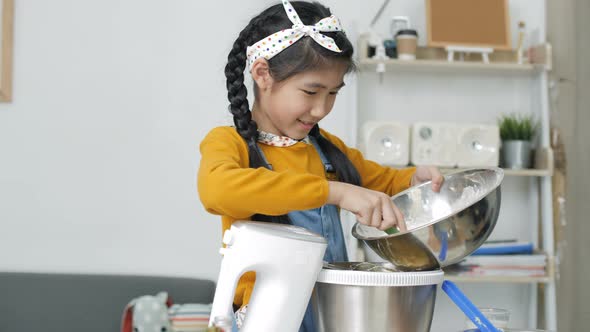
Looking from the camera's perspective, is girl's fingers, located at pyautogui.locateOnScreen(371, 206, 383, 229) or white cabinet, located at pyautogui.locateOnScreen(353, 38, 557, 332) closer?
girl's fingers, located at pyautogui.locateOnScreen(371, 206, 383, 229)

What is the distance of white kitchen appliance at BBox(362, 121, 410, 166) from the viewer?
7.01 ft

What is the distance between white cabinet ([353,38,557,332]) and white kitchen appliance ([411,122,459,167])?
201 millimetres

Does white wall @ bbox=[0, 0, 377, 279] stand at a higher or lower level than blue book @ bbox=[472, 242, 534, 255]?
higher

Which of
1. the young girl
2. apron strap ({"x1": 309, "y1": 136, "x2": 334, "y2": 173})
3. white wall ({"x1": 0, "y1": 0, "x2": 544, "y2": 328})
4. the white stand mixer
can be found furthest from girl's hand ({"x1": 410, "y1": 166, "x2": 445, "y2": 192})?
white wall ({"x1": 0, "y1": 0, "x2": 544, "y2": 328})

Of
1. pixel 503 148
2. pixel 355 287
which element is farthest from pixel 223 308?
pixel 503 148

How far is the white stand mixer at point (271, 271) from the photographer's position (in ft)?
2.31

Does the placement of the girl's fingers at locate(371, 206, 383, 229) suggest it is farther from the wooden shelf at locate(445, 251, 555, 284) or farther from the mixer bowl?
the wooden shelf at locate(445, 251, 555, 284)

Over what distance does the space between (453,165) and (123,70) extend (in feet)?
3.60

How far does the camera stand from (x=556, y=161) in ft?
7.27

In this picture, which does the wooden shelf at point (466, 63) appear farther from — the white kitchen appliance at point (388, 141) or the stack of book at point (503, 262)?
the stack of book at point (503, 262)

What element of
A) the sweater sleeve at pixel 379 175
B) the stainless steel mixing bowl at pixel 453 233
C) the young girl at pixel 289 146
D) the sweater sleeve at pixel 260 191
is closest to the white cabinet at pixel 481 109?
the sweater sleeve at pixel 379 175

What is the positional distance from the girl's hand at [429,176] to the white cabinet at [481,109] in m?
1.30

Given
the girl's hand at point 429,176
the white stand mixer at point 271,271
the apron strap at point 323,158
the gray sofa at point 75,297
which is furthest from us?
the gray sofa at point 75,297

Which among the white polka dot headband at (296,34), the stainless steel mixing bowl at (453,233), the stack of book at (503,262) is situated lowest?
the stack of book at (503,262)
